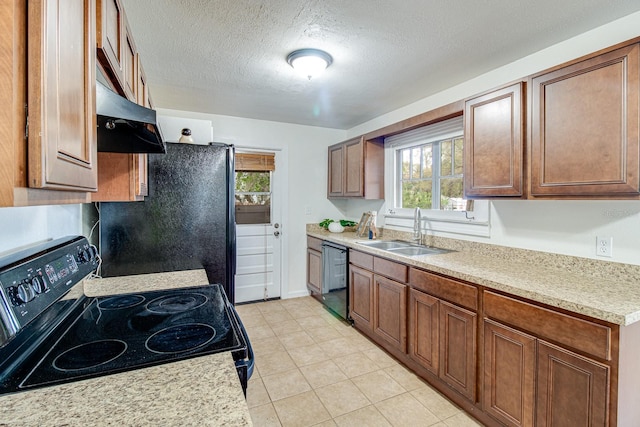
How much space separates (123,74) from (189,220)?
110cm

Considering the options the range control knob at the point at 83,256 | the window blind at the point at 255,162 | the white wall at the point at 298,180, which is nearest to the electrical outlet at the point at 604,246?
the range control knob at the point at 83,256

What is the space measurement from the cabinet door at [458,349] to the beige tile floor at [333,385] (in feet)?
0.60

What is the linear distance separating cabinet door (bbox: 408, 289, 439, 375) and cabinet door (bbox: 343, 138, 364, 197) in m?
1.56

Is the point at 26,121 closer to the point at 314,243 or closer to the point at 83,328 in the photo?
the point at 83,328

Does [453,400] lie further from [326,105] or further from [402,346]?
[326,105]

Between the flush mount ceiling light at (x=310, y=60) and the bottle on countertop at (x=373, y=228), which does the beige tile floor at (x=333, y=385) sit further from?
the flush mount ceiling light at (x=310, y=60)

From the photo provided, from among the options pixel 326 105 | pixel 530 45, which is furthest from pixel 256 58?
pixel 530 45

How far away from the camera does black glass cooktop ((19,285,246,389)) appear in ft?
2.73

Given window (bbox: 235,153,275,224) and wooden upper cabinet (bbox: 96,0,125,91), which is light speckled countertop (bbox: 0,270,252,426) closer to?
wooden upper cabinet (bbox: 96,0,125,91)

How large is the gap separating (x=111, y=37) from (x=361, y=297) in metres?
2.60

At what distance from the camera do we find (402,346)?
242cm

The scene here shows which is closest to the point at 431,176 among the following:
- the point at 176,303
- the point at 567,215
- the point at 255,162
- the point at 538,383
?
the point at 567,215

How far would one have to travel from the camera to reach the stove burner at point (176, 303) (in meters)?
1.28

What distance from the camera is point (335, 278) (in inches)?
135
